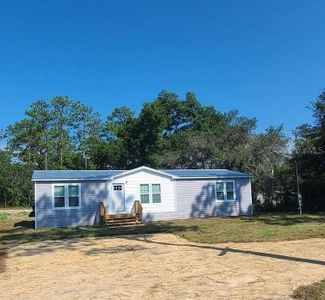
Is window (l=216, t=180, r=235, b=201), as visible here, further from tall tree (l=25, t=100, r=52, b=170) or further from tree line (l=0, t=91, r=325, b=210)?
tall tree (l=25, t=100, r=52, b=170)

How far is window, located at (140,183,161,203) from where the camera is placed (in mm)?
24172

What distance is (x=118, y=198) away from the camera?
23672mm

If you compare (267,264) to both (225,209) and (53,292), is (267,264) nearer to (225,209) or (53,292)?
(53,292)

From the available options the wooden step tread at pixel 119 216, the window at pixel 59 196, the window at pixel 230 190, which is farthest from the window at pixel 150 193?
the window at pixel 230 190

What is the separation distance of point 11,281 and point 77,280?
1.39 metres

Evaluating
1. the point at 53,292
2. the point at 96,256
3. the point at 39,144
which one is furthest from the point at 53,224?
the point at 39,144

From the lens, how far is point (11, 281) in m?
9.18

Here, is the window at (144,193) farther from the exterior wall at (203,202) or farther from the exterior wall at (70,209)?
the exterior wall at (70,209)

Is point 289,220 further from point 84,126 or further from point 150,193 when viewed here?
point 84,126

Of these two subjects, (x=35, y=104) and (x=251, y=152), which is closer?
(x=251, y=152)

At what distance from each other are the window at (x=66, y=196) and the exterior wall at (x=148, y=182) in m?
1.66

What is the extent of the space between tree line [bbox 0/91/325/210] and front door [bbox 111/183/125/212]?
11.3 m

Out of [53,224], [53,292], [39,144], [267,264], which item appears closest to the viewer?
[53,292]

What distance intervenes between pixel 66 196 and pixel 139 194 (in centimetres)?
381
